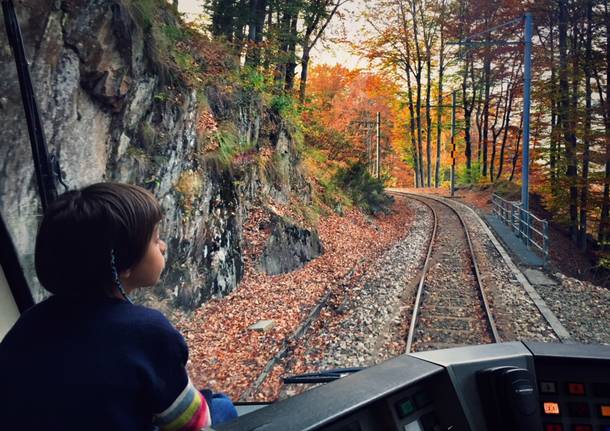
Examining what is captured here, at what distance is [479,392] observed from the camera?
1788 millimetres

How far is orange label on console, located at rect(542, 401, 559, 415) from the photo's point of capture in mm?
1796

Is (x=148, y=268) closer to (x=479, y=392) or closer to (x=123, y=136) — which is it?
(x=479, y=392)

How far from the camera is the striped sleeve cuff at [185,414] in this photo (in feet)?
4.44

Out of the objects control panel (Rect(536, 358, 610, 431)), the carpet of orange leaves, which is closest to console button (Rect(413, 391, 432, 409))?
control panel (Rect(536, 358, 610, 431))

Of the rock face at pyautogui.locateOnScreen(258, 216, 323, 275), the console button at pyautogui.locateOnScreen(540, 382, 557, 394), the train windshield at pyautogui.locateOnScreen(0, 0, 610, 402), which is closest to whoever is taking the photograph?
the console button at pyautogui.locateOnScreen(540, 382, 557, 394)

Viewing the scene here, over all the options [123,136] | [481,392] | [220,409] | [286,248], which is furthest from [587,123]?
[220,409]

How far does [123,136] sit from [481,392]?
6.12 metres

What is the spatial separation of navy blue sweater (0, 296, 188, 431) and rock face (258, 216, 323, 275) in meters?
8.49

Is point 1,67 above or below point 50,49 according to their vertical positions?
below

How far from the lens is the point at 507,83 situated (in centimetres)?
2777

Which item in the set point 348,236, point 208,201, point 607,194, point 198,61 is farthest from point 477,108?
point 208,201

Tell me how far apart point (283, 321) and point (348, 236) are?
7.55m

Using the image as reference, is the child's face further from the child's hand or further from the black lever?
the black lever

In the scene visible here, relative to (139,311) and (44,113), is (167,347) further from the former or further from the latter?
(44,113)
